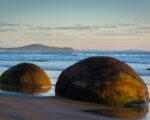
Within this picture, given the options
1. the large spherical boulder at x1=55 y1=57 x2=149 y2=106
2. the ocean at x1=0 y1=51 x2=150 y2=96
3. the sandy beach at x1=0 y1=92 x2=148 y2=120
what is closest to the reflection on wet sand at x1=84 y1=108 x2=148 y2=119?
the sandy beach at x1=0 y1=92 x2=148 y2=120

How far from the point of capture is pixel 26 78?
31.5 feet

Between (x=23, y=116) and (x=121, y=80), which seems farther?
(x=121, y=80)

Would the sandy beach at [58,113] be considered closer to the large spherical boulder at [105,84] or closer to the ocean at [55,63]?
the large spherical boulder at [105,84]

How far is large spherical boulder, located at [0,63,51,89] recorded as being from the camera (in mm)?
9555

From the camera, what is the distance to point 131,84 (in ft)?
22.2

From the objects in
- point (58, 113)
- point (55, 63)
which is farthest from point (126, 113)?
point (55, 63)

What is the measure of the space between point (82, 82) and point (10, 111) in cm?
265

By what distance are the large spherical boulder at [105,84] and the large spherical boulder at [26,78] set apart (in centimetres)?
260

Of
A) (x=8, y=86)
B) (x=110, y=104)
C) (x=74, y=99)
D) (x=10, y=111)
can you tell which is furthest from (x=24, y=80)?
(x=10, y=111)

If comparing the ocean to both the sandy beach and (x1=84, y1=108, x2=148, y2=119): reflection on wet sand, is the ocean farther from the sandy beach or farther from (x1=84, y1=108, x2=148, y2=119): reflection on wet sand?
(x1=84, y1=108, x2=148, y2=119): reflection on wet sand

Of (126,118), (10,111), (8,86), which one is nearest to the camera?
(10,111)

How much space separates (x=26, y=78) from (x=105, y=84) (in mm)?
3892

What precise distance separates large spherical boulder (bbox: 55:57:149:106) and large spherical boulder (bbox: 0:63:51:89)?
8.53 ft

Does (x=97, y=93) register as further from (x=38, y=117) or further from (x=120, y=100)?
(x=38, y=117)
